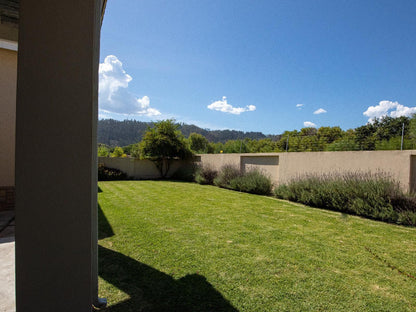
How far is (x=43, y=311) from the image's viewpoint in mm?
1155

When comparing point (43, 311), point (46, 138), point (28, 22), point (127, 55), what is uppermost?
point (127, 55)

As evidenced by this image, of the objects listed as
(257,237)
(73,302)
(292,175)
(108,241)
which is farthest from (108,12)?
(292,175)

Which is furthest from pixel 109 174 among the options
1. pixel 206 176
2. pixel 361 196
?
pixel 361 196

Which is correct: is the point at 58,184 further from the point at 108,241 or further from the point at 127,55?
the point at 127,55

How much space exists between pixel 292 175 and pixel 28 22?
8641 millimetres

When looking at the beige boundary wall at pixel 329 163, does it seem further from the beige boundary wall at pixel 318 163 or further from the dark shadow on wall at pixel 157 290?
the dark shadow on wall at pixel 157 290

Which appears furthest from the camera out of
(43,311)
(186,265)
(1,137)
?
(1,137)

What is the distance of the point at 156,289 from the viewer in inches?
80.4

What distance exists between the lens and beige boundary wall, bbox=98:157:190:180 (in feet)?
44.0

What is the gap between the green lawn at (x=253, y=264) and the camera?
6.29ft

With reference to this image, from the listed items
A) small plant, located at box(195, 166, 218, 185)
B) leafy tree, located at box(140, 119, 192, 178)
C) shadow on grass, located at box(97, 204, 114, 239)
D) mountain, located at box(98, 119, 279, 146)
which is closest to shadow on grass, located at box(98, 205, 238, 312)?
shadow on grass, located at box(97, 204, 114, 239)

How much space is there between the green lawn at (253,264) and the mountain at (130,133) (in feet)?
175

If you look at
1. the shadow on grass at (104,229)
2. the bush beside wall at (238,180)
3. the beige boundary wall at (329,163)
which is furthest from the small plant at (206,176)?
the shadow on grass at (104,229)

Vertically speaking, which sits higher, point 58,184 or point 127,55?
point 127,55
